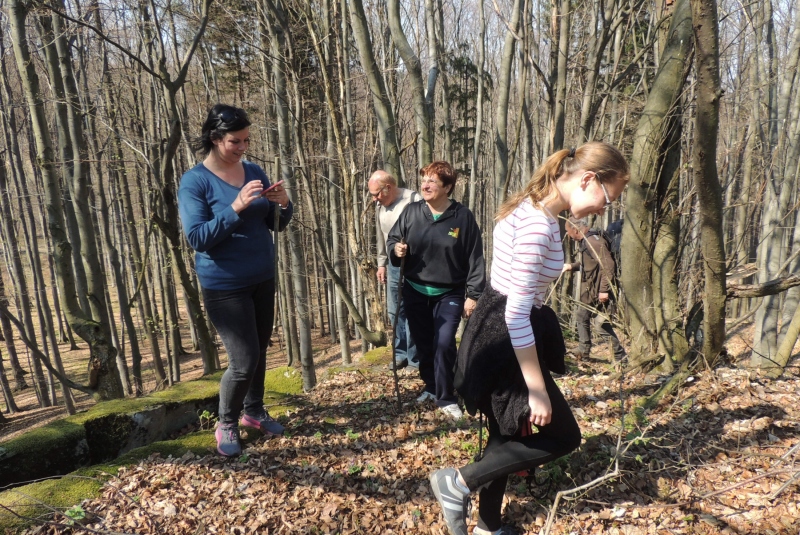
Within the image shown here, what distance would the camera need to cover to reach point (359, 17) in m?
4.61

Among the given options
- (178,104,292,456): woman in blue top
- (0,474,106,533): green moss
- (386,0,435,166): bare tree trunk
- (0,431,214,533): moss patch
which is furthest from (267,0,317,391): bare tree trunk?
(0,474,106,533): green moss

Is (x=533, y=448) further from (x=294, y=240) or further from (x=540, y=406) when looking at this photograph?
(x=294, y=240)

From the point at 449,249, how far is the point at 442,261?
0.11 metres

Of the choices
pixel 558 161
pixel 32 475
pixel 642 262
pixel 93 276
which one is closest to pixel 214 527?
pixel 32 475

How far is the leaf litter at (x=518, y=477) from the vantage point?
247cm

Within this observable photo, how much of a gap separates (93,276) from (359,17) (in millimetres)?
4539

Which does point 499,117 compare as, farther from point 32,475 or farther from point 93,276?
point 32,475

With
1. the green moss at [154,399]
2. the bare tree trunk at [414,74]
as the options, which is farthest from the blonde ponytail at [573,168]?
the green moss at [154,399]

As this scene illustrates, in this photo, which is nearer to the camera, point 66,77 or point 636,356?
point 636,356

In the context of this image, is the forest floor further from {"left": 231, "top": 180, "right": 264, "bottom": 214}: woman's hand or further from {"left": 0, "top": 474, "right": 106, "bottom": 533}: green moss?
{"left": 231, "top": 180, "right": 264, "bottom": 214}: woman's hand

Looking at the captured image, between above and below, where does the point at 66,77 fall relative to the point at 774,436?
above

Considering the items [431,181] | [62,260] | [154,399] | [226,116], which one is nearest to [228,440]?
[154,399]

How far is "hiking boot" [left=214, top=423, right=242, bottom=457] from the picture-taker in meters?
3.07

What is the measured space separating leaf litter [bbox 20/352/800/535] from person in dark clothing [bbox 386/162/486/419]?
0.60 m
